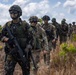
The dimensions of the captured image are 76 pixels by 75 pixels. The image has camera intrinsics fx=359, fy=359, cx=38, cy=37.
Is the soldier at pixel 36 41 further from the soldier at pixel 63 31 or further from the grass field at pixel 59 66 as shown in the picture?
the soldier at pixel 63 31

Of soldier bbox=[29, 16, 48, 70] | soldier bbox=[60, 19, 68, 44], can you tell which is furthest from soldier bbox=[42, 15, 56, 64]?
soldier bbox=[60, 19, 68, 44]

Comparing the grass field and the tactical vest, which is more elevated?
the tactical vest

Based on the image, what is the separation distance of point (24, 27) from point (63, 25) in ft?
33.9

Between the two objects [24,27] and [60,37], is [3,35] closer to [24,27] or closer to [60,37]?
[24,27]

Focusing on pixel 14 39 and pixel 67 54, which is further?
pixel 67 54

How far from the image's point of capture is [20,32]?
7312 millimetres

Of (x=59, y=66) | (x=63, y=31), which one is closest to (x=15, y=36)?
(x=59, y=66)

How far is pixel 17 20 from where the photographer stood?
288 inches

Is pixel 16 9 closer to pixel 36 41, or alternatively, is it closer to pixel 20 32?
pixel 20 32

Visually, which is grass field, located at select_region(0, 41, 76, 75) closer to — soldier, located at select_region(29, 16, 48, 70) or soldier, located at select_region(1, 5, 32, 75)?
soldier, located at select_region(29, 16, 48, 70)

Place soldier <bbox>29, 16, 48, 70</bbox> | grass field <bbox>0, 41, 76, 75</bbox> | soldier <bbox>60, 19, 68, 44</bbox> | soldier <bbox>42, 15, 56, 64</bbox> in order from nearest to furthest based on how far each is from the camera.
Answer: soldier <bbox>29, 16, 48, 70</bbox> < grass field <bbox>0, 41, 76, 75</bbox> < soldier <bbox>42, 15, 56, 64</bbox> < soldier <bbox>60, 19, 68, 44</bbox>

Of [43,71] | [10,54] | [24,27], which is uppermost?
[24,27]

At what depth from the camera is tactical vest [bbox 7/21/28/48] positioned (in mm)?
7297

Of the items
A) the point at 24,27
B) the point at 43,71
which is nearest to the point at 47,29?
the point at 43,71
